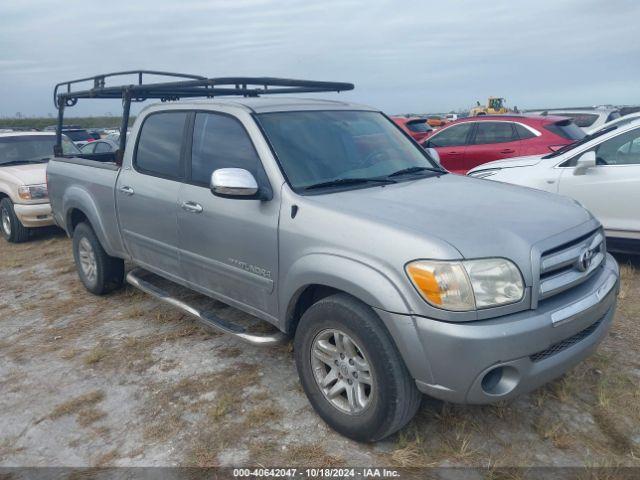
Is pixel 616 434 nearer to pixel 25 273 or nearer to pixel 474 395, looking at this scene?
pixel 474 395

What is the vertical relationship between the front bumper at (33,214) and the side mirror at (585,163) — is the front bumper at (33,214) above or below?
below

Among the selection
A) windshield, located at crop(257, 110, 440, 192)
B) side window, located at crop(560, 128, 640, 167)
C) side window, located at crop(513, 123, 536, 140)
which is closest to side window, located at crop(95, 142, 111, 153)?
side window, located at crop(513, 123, 536, 140)

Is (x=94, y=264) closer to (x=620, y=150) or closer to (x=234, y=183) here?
(x=234, y=183)

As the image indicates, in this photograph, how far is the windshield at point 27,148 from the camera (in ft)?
29.7

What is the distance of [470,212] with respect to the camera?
2998 mm

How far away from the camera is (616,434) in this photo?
3.03 m

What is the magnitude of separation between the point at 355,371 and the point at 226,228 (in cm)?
128

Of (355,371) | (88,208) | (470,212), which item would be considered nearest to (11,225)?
(88,208)

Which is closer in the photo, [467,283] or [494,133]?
[467,283]

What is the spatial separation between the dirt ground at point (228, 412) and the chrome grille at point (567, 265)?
842 millimetres

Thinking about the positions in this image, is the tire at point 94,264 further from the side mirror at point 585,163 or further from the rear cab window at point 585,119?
the rear cab window at point 585,119

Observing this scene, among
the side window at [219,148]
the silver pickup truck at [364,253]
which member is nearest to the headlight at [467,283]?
the silver pickup truck at [364,253]

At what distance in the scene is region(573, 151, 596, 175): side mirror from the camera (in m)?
5.66

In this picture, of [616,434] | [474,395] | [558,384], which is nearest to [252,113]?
[474,395]
